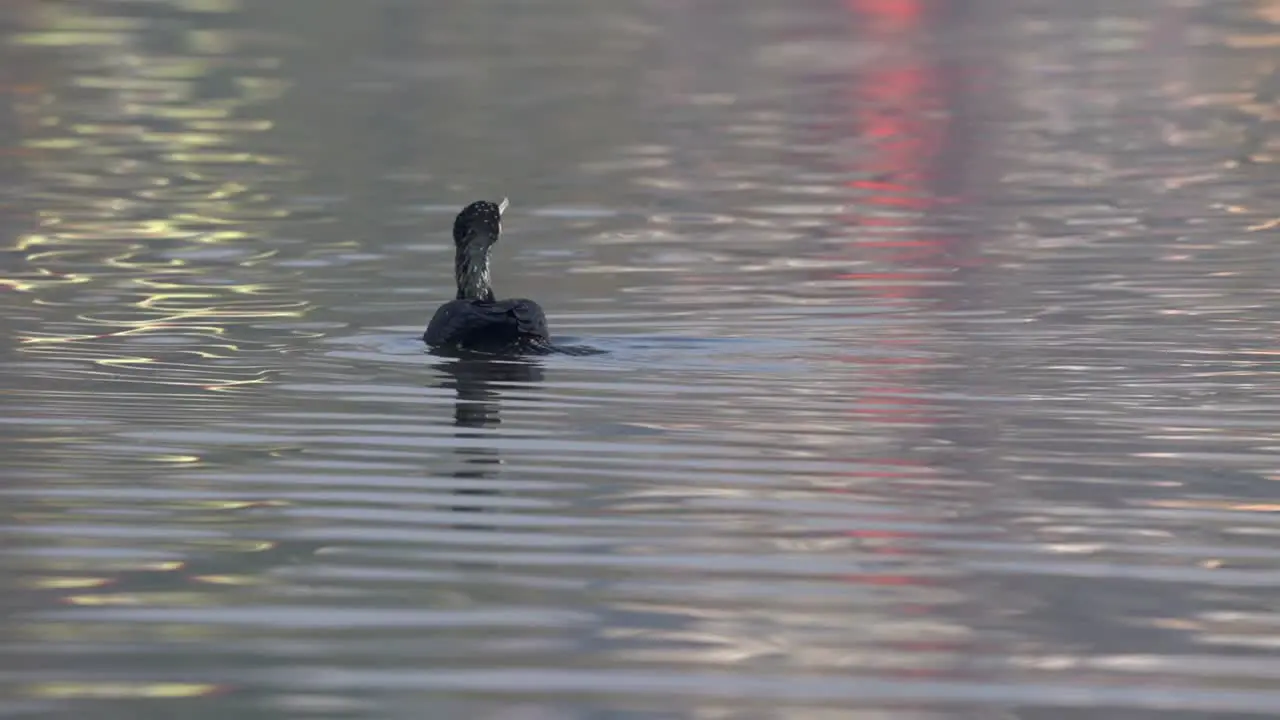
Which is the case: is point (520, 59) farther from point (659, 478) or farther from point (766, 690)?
point (766, 690)

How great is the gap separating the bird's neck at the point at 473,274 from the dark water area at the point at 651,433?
565 millimetres

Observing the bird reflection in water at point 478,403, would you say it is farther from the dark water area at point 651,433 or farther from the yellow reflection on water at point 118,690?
the yellow reflection on water at point 118,690

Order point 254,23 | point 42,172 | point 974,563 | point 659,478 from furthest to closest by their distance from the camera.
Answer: point 254,23 < point 42,172 < point 659,478 < point 974,563

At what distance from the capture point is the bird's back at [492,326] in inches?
667

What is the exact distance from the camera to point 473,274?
18.6 meters

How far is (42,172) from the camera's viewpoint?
1235 inches

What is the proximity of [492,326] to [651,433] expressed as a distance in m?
3.52

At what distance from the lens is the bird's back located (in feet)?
55.6

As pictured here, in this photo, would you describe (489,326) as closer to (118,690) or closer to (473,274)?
(473,274)

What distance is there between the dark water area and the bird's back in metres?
0.30

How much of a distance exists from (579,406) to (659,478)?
2.34 metres

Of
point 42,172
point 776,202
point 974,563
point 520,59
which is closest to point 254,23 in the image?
point 520,59

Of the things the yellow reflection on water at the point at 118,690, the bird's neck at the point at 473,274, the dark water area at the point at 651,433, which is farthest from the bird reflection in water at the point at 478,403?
the yellow reflection on water at the point at 118,690

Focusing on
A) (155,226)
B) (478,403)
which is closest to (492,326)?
(478,403)
